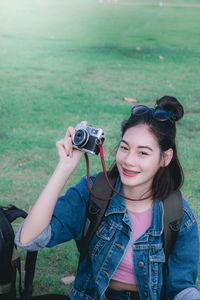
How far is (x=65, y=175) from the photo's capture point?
207 cm

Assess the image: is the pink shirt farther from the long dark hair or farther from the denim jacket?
the long dark hair

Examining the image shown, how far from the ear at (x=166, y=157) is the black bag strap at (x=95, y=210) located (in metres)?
0.28

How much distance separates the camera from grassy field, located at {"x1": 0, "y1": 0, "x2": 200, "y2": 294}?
4.57m

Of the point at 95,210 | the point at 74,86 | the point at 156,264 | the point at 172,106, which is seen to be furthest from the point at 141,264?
the point at 74,86

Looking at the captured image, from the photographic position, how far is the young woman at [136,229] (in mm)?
2184

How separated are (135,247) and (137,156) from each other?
0.44 metres

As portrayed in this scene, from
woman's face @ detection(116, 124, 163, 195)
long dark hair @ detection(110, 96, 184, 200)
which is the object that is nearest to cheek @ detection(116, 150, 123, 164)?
woman's face @ detection(116, 124, 163, 195)

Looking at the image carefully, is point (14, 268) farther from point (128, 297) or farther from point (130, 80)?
point (130, 80)

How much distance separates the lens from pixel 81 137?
2.04 metres

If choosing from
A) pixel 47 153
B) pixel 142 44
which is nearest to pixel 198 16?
pixel 142 44

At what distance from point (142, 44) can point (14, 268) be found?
11.6m

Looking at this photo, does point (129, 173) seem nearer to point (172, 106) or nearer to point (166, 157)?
point (166, 157)

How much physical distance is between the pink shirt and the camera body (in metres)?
0.44

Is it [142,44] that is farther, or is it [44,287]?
[142,44]
